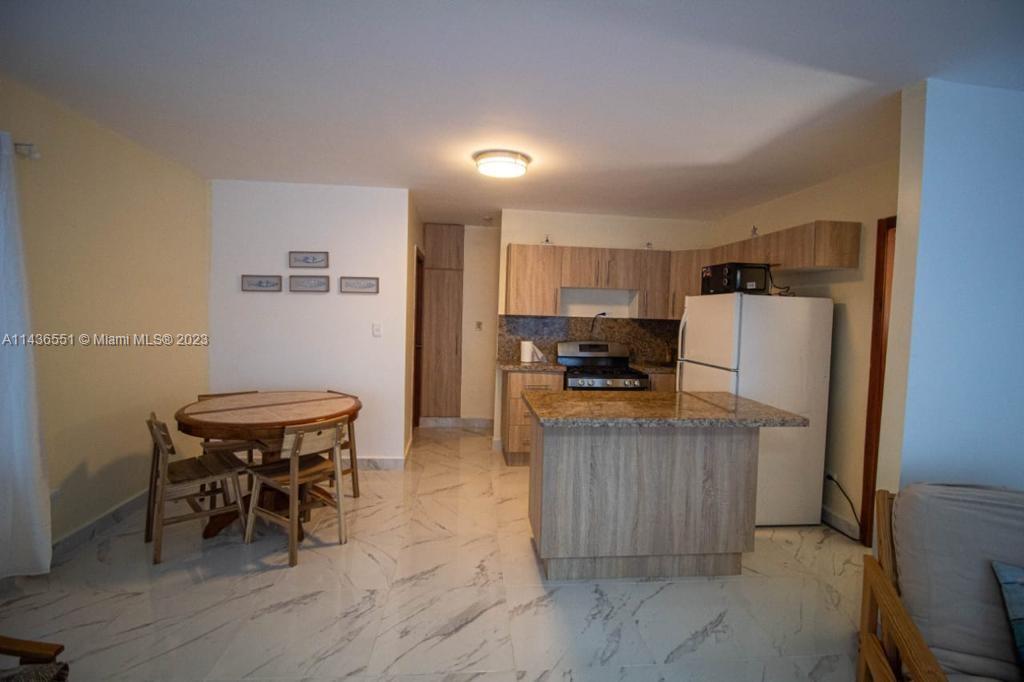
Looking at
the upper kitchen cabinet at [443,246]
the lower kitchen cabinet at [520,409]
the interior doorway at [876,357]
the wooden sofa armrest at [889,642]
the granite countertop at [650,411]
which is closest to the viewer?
the wooden sofa armrest at [889,642]

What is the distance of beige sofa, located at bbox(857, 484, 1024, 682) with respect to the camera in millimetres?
1419

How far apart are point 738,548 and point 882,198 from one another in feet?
7.46

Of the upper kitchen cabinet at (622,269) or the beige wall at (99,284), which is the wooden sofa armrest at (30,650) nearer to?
the beige wall at (99,284)

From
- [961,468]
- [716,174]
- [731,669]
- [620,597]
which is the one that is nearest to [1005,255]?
[961,468]

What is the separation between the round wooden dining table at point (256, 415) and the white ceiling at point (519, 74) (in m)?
1.64

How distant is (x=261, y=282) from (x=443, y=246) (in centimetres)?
220

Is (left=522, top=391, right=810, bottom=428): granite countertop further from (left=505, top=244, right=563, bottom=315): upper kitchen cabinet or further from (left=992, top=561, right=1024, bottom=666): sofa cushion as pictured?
(left=505, top=244, right=563, bottom=315): upper kitchen cabinet

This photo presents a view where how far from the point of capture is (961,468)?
203cm

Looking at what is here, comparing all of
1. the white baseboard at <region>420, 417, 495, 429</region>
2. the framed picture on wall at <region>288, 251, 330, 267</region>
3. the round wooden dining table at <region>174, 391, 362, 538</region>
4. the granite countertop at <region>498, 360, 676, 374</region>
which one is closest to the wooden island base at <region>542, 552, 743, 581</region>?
the round wooden dining table at <region>174, 391, 362, 538</region>

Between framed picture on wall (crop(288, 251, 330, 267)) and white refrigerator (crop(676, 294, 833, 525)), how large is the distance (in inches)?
124

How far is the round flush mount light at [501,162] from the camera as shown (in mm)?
2955

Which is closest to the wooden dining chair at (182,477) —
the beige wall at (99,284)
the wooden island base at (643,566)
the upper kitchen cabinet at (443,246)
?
the beige wall at (99,284)

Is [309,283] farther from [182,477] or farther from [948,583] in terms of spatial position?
[948,583]

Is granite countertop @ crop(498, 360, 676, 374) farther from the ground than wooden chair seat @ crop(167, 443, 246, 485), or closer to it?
farther from the ground
